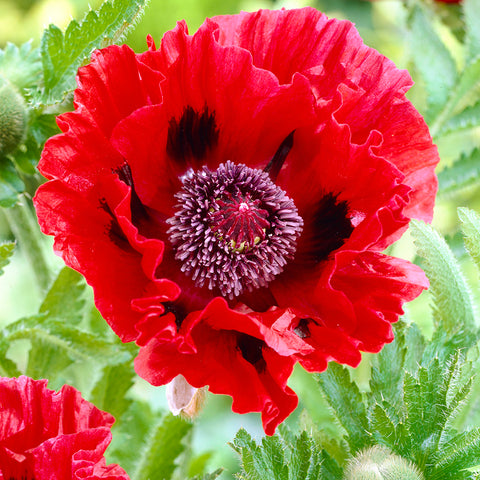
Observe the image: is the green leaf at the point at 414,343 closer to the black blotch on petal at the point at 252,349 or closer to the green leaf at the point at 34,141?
the black blotch on petal at the point at 252,349

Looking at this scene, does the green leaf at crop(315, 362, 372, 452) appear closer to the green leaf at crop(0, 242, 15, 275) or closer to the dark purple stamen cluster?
the dark purple stamen cluster

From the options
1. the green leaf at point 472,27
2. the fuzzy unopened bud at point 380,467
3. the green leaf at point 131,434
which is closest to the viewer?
the fuzzy unopened bud at point 380,467

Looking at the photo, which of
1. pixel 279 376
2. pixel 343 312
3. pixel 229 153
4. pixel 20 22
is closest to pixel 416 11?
pixel 229 153

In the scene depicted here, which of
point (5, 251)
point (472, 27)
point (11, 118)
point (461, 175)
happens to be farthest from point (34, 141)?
point (472, 27)

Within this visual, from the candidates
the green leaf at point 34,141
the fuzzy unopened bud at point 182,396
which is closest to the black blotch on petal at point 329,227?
the fuzzy unopened bud at point 182,396

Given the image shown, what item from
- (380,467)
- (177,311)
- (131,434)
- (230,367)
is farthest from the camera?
(131,434)

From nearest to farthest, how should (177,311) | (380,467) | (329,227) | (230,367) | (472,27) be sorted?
(380,467) < (230,367) < (177,311) < (329,227) < (472,27)

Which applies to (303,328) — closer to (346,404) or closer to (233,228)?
(346,404)
